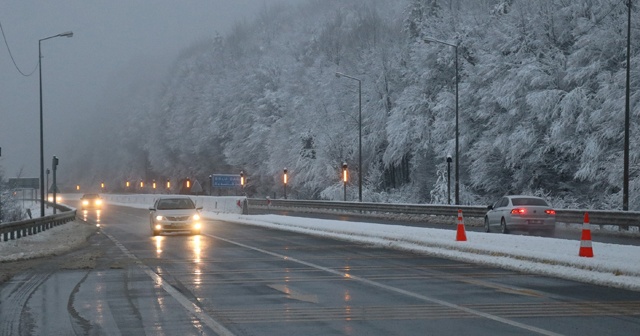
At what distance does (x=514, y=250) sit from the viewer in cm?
1859

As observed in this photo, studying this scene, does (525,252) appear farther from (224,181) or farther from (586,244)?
(224,181)

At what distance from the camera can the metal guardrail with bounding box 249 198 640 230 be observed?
31.5 m

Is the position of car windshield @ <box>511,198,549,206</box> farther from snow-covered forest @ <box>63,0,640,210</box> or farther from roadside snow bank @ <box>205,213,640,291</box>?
snow-covered forest @ <box>63,0,640,210</box>

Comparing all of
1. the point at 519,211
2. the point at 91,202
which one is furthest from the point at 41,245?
the point at 91,202

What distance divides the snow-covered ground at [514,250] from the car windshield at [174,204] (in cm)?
411

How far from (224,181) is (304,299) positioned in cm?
6682

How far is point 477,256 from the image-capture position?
19016mm

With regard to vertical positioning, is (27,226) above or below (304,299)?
above

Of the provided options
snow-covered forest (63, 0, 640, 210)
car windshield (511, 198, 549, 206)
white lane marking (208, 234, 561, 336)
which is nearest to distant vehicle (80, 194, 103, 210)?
snow-covered forest (63, 0, 640, 210)

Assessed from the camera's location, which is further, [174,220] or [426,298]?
[174,220]

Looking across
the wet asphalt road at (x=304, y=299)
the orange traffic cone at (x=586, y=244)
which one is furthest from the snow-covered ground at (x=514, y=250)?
the wet asphalt road at (x=304, y=299)

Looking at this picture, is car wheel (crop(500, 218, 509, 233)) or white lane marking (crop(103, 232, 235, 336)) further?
car wheel (crop(500, 218, 509, 233))

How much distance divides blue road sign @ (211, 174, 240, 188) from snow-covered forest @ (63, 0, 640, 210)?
238 inches

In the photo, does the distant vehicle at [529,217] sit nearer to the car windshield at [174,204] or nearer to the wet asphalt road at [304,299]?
the wet asphalt road at [304,299]
